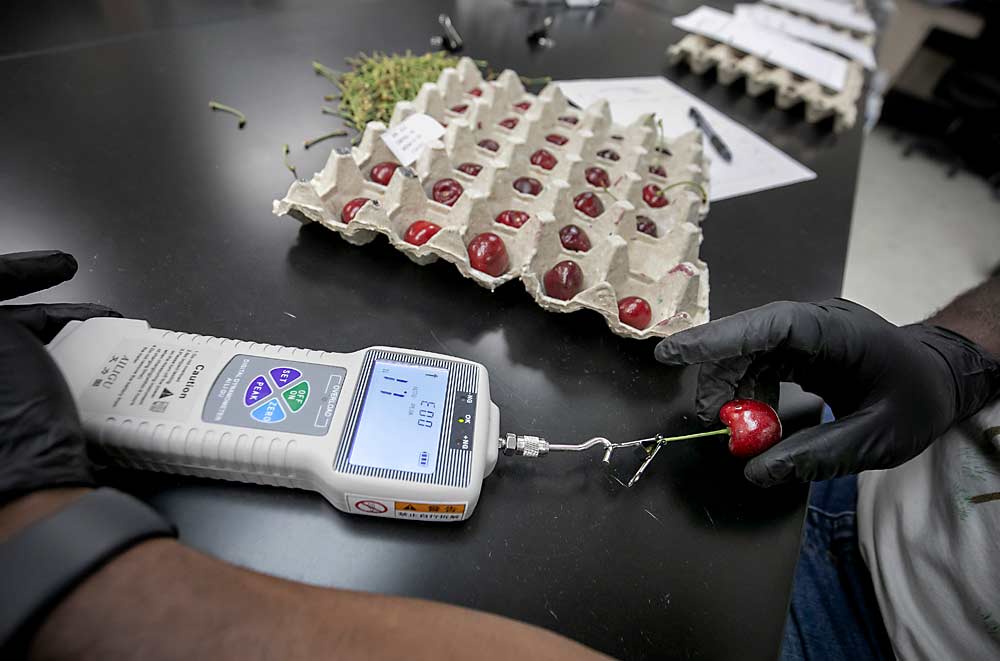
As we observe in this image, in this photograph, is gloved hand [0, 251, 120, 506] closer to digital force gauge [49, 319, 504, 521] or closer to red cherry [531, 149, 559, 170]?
digital force gauge [49, 319, 504, 521]

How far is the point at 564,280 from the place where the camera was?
0.91 metres

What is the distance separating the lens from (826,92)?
1669 millimetres

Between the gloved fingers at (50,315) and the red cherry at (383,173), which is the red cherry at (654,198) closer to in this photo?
the red cherry at (383,173)

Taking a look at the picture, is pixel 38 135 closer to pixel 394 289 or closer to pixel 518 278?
pixel 394 289

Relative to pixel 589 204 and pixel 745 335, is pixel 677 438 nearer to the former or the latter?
pixel 745 335

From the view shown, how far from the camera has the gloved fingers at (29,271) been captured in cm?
70

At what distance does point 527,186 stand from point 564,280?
259 mm

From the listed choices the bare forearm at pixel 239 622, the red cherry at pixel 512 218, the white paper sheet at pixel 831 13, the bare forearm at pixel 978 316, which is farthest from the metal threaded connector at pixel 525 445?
A: the white paper sheet at pixel 831 13

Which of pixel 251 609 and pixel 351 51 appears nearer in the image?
pixel 251 609

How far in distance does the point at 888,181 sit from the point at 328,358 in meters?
4.05

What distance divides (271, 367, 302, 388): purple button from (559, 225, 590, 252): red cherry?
526mm

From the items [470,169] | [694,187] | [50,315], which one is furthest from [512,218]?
[50,315]

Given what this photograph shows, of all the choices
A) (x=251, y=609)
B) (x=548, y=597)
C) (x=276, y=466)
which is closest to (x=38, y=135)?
(x=276, y=466)

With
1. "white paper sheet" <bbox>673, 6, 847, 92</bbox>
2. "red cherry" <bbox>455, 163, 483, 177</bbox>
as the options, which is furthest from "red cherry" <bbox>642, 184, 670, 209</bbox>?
"white paper sheet" <bbox>673, 6, 847, 92</bbox>
